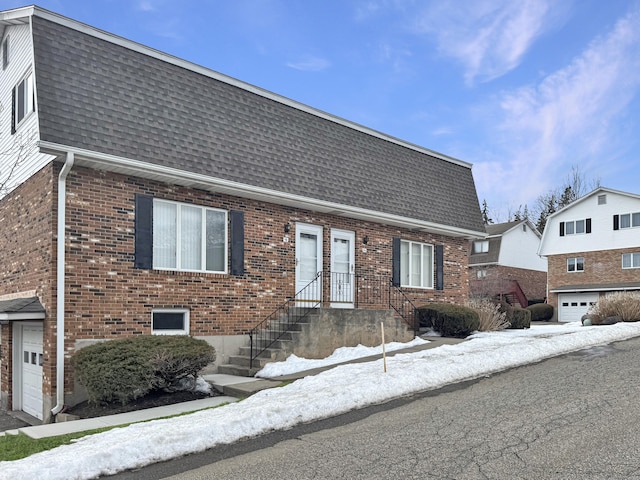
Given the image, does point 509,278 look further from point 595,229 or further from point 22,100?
point 22,100

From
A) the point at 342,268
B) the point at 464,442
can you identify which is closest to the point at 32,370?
the point at 342,268

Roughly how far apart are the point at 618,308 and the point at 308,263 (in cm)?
1024

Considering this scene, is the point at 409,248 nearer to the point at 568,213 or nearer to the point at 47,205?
the point at 47,205

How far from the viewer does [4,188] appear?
43.0 ft

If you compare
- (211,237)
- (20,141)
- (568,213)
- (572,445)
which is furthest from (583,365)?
(568,213)

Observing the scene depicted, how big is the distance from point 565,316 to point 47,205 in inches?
1234

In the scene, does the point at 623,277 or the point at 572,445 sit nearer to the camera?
the point at 572,445

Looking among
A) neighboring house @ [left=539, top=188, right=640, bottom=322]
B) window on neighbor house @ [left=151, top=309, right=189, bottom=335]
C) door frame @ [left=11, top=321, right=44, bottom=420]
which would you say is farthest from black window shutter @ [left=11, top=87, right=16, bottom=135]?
neighboring house @ [left=539, top=188, right=640, bottom=322]

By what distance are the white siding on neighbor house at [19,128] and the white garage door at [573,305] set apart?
30.3m

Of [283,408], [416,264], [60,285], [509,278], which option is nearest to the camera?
[283,408]

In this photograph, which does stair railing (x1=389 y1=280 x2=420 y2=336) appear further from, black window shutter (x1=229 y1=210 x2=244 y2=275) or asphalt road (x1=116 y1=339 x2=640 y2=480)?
asphalt road (x1=116 y1=339 x2=640 y2=480)

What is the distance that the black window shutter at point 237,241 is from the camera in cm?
1242

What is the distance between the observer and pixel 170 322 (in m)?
11.5

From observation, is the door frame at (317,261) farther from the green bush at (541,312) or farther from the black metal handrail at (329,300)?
the green bush at (541,312)
